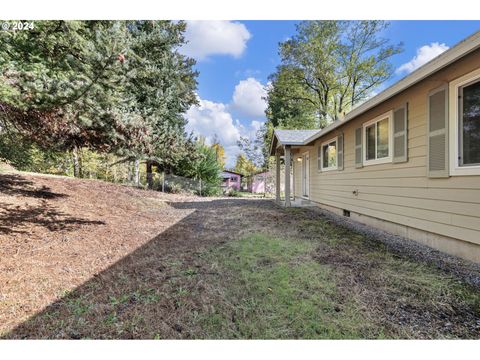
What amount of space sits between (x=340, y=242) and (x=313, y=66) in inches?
638

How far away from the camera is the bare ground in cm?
211

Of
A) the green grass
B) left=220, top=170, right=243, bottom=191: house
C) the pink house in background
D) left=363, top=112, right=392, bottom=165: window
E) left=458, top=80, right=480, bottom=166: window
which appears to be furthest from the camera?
left=220, top=170, right=243, bottom=191: house

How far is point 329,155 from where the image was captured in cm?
866

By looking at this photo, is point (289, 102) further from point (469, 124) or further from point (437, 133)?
point (469, 124)

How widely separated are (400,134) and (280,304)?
388cm

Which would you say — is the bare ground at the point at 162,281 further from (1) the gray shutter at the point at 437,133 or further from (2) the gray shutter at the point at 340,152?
(2) the gray shutter at the point at 340,152

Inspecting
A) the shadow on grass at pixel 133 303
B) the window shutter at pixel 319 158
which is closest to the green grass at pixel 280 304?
the shadow on grass at pixel 133 303

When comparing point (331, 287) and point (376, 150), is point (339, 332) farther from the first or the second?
Result: point (376, 150)

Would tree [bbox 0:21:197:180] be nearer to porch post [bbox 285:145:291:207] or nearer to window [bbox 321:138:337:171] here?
porch post [bbox 285:145:291:207]

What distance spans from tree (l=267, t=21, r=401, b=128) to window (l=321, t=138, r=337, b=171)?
9.19 m

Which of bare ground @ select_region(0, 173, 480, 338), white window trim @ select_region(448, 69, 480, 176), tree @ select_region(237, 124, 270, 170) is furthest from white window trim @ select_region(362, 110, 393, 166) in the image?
tree @ select_region(237, 124, 270, 170)

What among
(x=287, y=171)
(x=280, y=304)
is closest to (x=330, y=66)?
(x=287, y=171)

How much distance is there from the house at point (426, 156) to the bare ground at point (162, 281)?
0.69m
